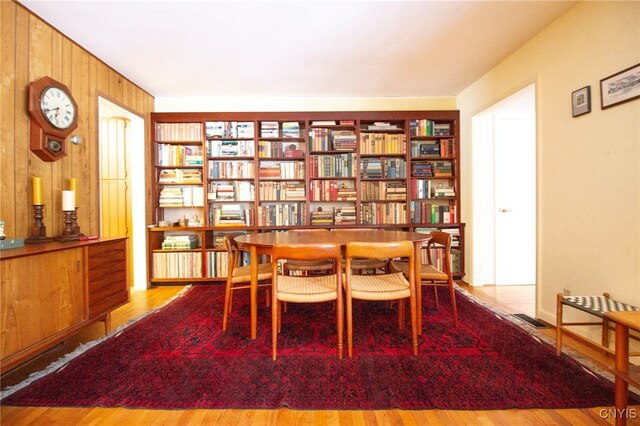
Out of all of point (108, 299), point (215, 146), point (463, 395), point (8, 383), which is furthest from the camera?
point (215, 146)

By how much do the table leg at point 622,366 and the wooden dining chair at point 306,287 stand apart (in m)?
1.33

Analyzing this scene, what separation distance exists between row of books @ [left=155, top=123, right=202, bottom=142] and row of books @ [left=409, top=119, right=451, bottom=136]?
3038 millimetres

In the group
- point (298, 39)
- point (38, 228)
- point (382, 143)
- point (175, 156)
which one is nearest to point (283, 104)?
point (298, 39)

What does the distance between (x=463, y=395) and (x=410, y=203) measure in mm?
2647

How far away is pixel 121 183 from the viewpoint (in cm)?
377

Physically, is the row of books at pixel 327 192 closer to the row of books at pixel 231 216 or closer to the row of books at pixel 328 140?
the row of books at pixel 328 140

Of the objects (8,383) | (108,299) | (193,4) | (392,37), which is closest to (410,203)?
(392,37)

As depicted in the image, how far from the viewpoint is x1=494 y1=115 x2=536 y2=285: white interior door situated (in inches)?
142

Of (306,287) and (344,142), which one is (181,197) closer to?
(344,142)

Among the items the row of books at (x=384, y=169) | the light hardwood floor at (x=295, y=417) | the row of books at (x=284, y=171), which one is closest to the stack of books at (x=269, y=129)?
the row of books at (x=284, y=171)

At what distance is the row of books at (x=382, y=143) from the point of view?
379 centimetres

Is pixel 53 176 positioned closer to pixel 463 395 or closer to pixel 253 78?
pixel 253 78

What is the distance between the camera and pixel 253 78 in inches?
129

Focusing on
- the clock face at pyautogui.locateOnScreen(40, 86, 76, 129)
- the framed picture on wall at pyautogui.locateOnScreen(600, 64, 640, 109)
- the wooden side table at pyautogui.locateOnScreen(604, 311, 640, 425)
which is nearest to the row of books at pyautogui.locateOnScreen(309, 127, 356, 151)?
the framed picture on wall at pyautogui.locateOnScreen(600, 64, 640, 109)
